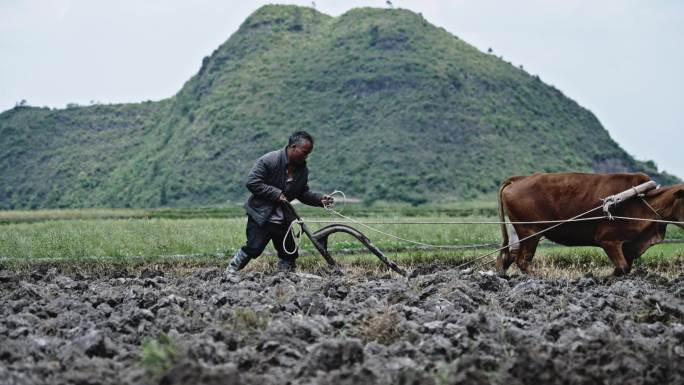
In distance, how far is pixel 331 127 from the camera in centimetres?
6888

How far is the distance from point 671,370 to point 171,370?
2924 millimetres

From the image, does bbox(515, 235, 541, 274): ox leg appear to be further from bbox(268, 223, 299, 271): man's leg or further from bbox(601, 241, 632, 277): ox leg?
bbox(268, 223, 299, 271): man's leg

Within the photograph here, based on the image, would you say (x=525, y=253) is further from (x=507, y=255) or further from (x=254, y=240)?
(x=254, y=240)

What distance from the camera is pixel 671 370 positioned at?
17.5 ft

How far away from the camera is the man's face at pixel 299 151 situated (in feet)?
31.4

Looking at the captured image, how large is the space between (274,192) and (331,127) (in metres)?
59.5

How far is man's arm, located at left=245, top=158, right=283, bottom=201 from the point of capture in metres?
9.54

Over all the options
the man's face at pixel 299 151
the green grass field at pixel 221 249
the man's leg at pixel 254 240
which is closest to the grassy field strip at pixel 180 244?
the green grass field at pixel 221 249

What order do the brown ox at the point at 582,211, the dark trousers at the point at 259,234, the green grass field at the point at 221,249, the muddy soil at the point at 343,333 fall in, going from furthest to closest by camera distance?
the green grass field at the point at 221,249 → the brown ox at the point at 582,211 → the dark trousers at the point at 259,234 → the muddy soil at the point at 343,333

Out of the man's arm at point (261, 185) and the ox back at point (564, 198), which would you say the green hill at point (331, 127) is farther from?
the man's arm at point (261, 185)

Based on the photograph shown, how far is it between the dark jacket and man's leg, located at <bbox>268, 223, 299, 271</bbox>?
20 cm

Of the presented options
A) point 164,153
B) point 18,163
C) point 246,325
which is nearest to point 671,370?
point 246,325

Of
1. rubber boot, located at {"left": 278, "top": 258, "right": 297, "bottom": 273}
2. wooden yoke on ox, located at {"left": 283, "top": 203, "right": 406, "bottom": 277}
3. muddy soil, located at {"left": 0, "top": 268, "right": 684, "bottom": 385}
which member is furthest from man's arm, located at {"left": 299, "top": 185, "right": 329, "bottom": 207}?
muddy soil, located at {"left": 0, "top": 268, "right": 684, "bottom": 385}

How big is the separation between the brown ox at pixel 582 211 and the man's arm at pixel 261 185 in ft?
9.10
